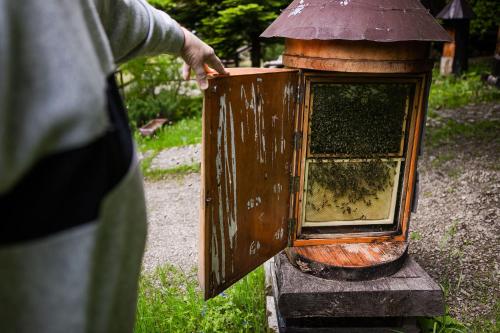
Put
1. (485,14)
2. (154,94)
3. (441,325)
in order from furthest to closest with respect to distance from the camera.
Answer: (485,14), (154,94), (441,325)

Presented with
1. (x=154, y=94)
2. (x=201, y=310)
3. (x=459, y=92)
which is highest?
(x=201, y=310)

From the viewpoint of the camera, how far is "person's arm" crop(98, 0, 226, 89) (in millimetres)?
1289

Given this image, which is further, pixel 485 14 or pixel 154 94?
pixel 485 14

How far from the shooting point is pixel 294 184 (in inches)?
106

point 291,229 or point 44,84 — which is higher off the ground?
point 44,84

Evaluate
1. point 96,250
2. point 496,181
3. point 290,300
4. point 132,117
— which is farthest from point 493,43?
point 96,250

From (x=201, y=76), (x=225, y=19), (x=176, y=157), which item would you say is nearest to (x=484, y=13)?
(x=225, y=19)

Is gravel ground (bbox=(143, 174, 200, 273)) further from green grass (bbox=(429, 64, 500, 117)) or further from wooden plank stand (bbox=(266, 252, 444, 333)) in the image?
green grass (bbox=(429, 64, 500, 117))

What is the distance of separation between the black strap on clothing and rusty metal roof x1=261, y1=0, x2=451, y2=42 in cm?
169

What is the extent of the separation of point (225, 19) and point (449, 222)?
211 inches

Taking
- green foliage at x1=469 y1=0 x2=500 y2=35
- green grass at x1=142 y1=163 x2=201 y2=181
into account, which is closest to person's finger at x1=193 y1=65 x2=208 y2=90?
green grass at x1=142 y1=163 x2=201 y2=181

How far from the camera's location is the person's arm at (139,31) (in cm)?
129

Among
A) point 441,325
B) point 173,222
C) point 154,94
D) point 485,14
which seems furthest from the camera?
point 485,14

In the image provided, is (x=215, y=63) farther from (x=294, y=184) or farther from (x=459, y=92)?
(x=459, y=92)
